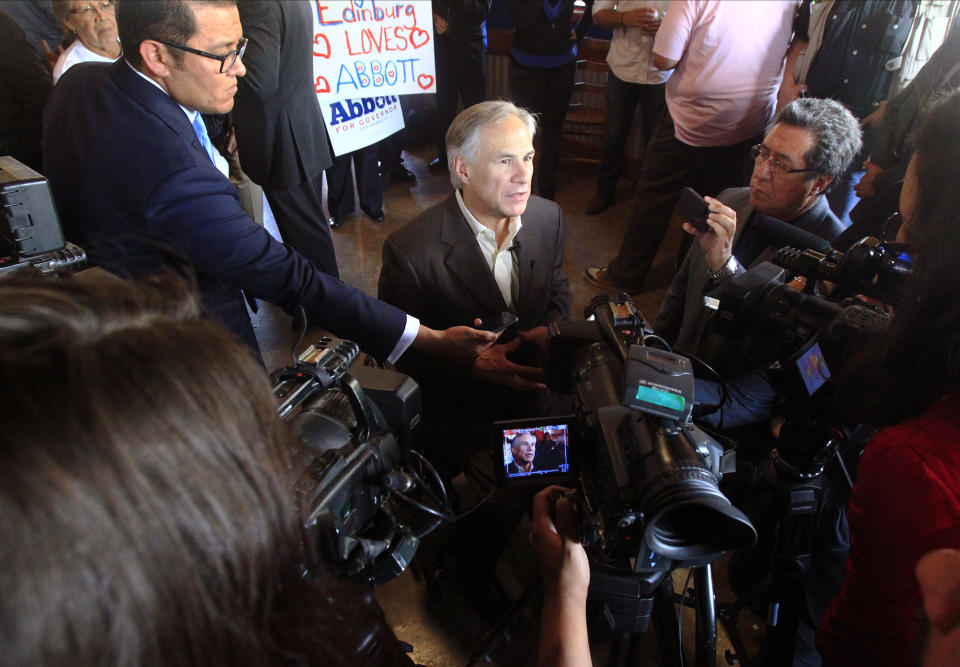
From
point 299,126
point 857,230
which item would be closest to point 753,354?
point 857,230

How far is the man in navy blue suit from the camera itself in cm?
138

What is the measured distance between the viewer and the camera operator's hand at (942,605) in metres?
0.54

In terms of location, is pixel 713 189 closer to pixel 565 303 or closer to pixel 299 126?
pixel 565 303

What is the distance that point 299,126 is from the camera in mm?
2646

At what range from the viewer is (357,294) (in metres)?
1.60

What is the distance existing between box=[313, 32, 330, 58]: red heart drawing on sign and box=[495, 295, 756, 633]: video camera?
2553mm

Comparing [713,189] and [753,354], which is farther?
[713,189]

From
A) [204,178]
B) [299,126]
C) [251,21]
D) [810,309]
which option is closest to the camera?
[810,309]

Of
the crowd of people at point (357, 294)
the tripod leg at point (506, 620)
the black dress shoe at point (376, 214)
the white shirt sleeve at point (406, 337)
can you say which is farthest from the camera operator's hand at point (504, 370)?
the black dress shoe at point (376, 214)

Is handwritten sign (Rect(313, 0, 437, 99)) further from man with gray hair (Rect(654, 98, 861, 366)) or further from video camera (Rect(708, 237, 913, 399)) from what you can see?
video camera (Rect(708, 237, 913, 399))

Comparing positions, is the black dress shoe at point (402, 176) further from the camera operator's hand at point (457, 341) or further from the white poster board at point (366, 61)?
the camera operator's hand at point (457, 341)

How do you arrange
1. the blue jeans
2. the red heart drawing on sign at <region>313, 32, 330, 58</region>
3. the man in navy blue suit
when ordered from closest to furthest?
the man in navy blue suit, the red heart drawing on sign at <region>313, 32, 330, 58</region>, the blue jeans

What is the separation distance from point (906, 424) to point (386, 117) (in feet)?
10.7

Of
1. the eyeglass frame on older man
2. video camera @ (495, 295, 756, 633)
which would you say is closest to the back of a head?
video camera @ (495, 295, 756, 633)
